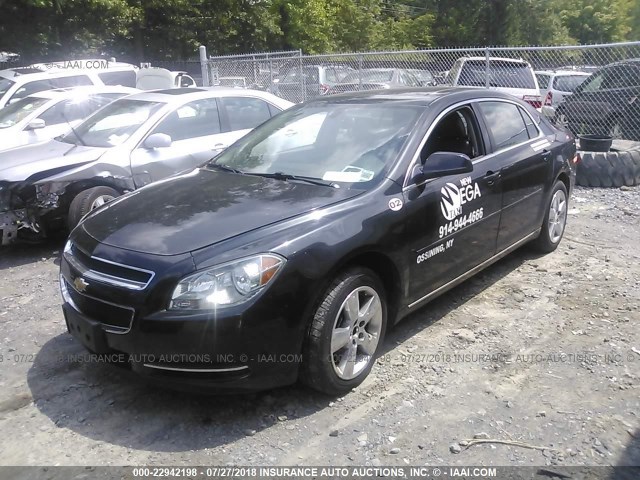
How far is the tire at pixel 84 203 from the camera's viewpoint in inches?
240

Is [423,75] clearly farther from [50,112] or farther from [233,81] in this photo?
[50,112]

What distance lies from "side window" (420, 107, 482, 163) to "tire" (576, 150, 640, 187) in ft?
15.5

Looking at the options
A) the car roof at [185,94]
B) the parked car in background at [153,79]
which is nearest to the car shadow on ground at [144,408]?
the car roof at [185,94]

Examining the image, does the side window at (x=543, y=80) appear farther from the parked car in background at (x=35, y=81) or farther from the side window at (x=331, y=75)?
the parked car in background at (x=35, y=81)

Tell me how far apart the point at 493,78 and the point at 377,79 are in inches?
145

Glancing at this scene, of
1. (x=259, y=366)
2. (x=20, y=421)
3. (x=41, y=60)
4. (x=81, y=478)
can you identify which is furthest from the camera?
(x=41, y=60)

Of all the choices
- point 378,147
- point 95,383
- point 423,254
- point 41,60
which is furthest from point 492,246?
point 41,60

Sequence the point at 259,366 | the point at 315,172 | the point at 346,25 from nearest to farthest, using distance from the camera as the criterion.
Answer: the point at 259,366 → the point at 315,172 → the point at 346,25

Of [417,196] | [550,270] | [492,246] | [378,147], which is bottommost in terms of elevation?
[550,270]

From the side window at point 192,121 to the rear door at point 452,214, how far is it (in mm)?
3603

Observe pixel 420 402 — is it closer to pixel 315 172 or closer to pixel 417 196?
pixel 417 196

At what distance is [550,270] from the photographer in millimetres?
5453

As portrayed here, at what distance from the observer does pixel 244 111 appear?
7676 mm

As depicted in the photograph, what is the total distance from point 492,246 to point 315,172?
1.60 m
